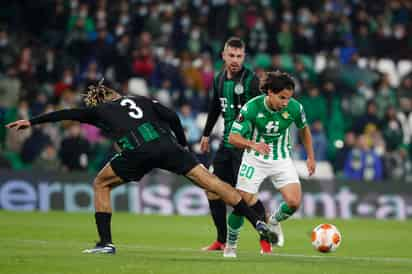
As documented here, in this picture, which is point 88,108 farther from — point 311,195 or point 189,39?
point 189,39

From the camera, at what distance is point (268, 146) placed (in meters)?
12.0

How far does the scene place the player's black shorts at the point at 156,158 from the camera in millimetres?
11703

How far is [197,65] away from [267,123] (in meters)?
13.1

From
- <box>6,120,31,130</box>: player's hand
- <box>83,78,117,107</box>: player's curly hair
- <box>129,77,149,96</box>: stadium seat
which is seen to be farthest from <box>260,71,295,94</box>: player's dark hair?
<box>129,77,149,96</box>: stadium seat

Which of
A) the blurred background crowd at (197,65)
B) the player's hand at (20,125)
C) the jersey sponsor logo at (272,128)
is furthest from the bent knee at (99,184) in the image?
the blurred background crowd at (197,65)

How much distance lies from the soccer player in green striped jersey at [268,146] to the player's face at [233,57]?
1019 millimetres

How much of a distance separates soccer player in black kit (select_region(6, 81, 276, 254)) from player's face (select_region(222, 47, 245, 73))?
59.3 inches

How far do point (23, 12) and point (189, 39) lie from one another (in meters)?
3.99

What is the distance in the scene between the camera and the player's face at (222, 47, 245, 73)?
13.1 metres

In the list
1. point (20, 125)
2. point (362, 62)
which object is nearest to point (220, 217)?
point (20, 125)

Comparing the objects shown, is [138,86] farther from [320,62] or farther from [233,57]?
[233,57]

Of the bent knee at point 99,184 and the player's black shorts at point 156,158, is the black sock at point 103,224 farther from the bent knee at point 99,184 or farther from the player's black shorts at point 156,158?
the player's black shorts at point 156,158

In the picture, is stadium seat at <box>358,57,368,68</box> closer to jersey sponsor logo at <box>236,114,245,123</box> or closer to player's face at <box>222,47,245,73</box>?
player's face at <box>222,47,245,73</box>

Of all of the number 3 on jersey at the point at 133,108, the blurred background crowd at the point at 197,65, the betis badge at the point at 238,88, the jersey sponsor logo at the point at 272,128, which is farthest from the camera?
the blurred background crowd at the point at 197,65
